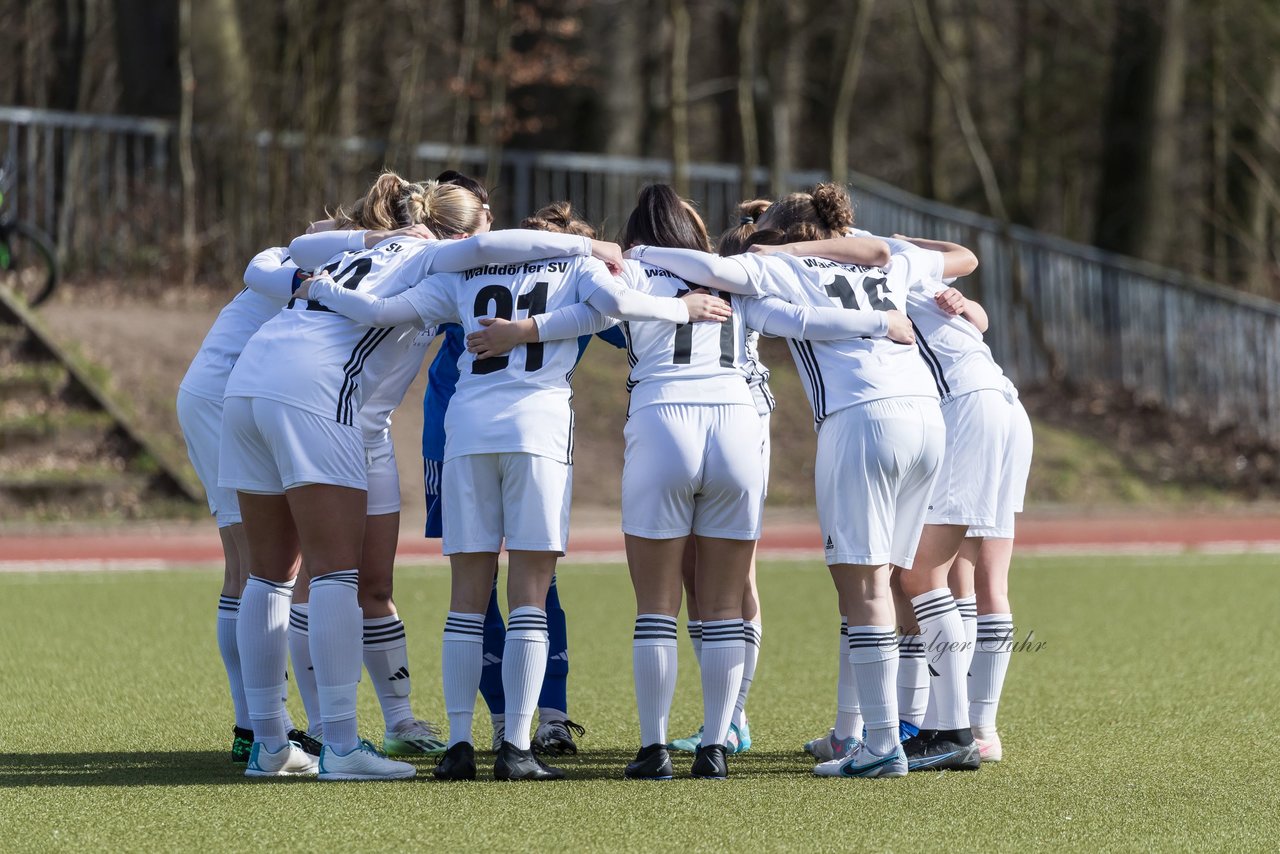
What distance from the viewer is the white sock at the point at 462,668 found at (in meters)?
5.53

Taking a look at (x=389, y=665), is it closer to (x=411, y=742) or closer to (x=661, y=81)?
(x=411, y=742)

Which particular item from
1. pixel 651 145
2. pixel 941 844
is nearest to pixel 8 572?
pixel 941 844

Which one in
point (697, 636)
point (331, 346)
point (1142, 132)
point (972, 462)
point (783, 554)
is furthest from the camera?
point (1142, 132)

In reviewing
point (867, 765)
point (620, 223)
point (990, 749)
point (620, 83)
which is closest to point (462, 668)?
point (867, 765)

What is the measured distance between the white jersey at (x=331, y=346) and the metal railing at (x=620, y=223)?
13.6m

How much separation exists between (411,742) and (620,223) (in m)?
16.2

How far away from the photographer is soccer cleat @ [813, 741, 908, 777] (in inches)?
221

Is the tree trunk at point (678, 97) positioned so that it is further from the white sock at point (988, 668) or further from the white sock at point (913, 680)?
the white sock at point (913, 680)

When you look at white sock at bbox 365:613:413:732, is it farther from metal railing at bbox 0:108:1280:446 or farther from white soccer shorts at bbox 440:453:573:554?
metal railing at bbox 0:108:1280:446

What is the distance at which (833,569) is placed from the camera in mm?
5605

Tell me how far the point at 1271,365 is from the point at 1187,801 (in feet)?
53.8

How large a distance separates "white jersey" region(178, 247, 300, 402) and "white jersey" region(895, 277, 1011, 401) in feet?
7.73

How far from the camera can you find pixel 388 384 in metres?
5.94

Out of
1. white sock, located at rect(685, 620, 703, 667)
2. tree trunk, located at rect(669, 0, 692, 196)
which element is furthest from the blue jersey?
tree trunk, located at rect(669, 0, 692, 196)
